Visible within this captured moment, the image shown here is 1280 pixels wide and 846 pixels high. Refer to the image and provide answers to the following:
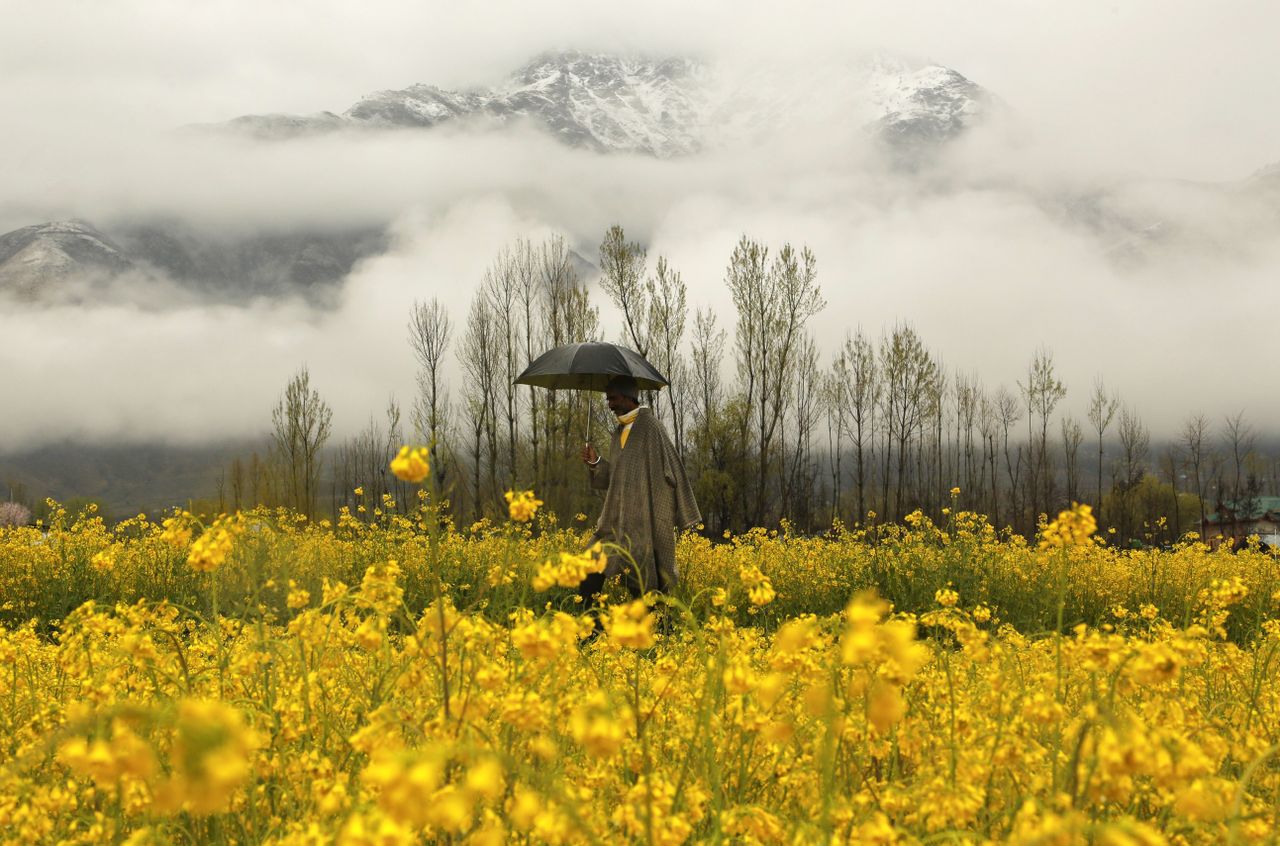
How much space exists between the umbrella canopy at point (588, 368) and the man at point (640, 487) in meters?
0.22

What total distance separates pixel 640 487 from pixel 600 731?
18.3 feet

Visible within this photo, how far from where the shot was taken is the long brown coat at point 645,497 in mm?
6766

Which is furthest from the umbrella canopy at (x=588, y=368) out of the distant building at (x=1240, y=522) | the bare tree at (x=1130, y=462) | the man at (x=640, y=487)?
the bare tree at (x=1130, y=462)

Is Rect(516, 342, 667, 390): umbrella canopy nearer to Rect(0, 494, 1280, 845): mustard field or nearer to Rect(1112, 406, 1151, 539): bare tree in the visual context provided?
Rect(0, 494, 1280, 845): mustard field

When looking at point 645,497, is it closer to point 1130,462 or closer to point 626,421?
point 626,421

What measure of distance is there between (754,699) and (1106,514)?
112 ft

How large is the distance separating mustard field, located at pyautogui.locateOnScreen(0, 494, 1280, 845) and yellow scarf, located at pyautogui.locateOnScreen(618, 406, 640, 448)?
3.18 m

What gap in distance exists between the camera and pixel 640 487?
268 inches

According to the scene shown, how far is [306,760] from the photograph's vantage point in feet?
6.98

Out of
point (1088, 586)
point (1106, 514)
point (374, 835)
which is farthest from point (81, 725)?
point (1106, 514)

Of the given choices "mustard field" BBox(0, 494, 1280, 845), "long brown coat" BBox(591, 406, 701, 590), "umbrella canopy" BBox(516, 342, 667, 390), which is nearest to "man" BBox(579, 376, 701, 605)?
"long brown coat" BBox(591, 406, 701, 590)

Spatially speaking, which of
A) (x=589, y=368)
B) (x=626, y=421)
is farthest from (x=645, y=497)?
(x=589, y=368)

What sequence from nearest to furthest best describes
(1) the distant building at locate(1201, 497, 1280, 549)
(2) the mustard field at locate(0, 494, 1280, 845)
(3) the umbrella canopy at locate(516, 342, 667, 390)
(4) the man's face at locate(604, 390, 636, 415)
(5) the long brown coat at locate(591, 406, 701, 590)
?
(2) the mustard field at locate(0, 494, 1280, 845)
(4) the man's face at locate(604, 390, 636, 415)
(5) the long brown coat at locate(591, 406, 701, 590)
(3) the umbrella canopy at locate(516, 342, 667, 390)
(1) the distant building at locate(1201, 497, 1280, 549)

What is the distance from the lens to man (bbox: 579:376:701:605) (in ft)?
22.1
